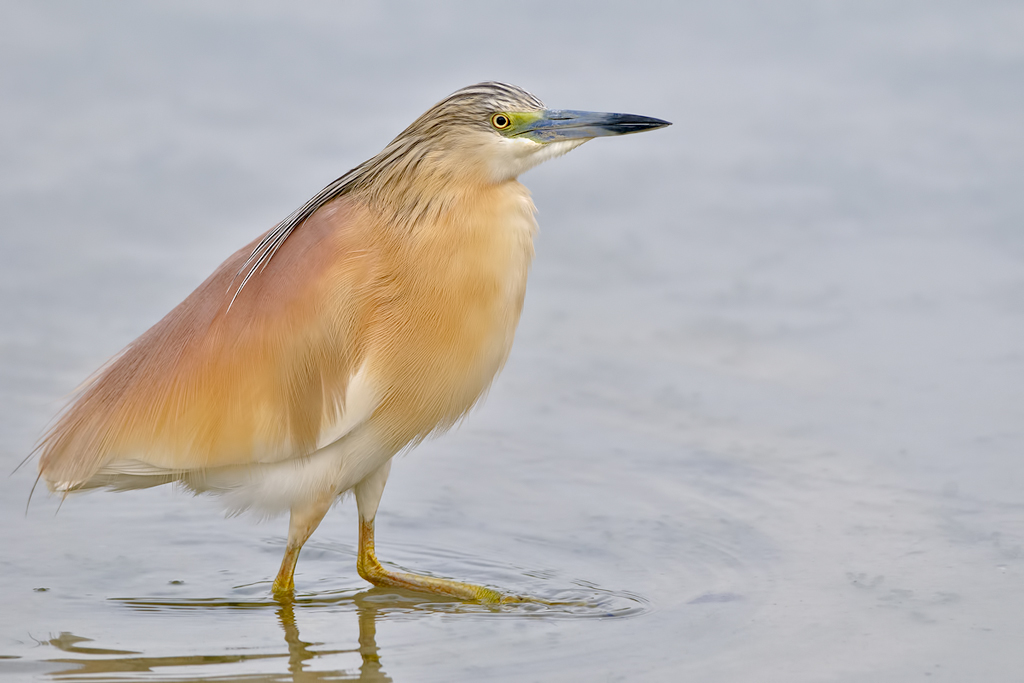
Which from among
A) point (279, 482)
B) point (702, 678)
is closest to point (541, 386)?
point (279, 482)

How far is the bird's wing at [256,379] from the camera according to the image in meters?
4.57

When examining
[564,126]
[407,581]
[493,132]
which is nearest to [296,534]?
[407,581]

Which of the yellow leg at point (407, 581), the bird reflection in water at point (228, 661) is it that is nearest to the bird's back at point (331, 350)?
the yellow leg at point (407, 581)

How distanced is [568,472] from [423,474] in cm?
63

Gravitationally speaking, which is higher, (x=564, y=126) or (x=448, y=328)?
(x=564, y=126)

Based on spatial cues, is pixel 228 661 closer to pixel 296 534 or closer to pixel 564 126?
pixel 296 534

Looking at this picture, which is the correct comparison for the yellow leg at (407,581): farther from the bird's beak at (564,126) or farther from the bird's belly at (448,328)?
the bird's beak at (564,126)

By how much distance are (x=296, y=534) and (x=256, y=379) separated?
1.85 feet

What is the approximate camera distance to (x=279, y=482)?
15.3 feet

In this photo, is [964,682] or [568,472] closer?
[964,682]

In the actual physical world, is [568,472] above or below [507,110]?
below

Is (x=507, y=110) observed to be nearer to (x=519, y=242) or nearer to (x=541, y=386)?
(x=519, y=242)

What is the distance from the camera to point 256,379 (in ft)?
15.3

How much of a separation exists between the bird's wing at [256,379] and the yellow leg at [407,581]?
1.86ft
